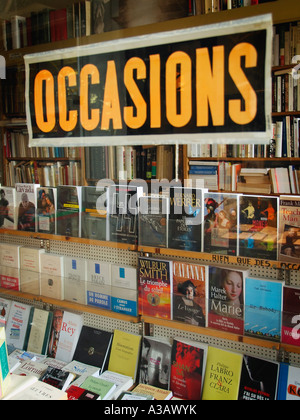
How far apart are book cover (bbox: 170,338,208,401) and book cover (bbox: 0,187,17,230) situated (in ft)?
4.13

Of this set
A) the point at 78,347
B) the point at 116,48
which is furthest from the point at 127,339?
the point at 116,48

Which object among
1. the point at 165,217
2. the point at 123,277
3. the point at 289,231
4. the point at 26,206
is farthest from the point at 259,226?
the point at 26,206

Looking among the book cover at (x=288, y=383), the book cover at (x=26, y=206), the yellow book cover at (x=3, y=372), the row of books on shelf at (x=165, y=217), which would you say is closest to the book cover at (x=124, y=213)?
the row of books on shelf at (x=165, y=217)

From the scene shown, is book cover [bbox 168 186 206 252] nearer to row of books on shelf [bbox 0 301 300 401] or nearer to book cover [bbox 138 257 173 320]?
book cover [bbox 138 257 173 320]

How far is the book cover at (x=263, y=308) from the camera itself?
1774mm

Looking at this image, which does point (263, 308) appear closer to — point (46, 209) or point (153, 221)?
point (153, 221)

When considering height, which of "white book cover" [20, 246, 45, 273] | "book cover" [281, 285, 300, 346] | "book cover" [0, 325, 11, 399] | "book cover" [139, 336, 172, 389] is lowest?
"book cover" [139, 336, 172, 389]

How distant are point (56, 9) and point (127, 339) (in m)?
1.80

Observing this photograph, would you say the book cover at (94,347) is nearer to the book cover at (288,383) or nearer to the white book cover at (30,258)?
the white book cover at (30,258)

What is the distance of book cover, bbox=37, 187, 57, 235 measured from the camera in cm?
236

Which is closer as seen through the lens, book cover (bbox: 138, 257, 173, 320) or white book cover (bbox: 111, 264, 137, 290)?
book cover (bbox: 138, 257, 173, 320)

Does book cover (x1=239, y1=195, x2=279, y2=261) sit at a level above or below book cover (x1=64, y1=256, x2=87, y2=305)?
above

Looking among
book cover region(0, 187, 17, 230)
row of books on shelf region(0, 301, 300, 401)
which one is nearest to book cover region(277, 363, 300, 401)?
row of books on shelf region(0, 301, 300, 401)

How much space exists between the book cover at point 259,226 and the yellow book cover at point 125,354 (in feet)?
2.60
